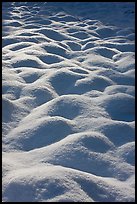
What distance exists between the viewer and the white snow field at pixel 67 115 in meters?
1.75

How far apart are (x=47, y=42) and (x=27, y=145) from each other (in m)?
2.24


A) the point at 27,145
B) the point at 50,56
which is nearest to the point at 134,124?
the point at 27,145

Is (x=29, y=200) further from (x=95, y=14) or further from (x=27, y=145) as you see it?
(x=95, y=14)

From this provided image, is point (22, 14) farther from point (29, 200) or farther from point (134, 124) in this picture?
point (29, 200)

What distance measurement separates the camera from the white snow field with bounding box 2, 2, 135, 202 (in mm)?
1747

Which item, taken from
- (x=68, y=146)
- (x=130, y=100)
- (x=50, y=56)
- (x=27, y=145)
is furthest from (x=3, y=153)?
(x=50, y=56)

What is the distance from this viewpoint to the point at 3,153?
205 cm

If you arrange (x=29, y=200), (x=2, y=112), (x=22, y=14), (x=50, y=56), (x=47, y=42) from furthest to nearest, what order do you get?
(x=22, y=14) < (x=47, y=42) < (x=50, y=56) < (x=2, y=112) < (x=29, y=200)

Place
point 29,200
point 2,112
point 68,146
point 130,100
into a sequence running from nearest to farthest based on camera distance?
point 29,200 < point 68,146 < point 2,112 < point 130,100

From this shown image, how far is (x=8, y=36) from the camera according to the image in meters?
4.29

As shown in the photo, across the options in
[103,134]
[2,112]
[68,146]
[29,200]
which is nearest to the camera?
[29,200]

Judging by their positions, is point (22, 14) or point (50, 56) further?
point (22, 14)

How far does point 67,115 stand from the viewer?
251 cm

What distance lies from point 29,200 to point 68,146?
0.47 m
